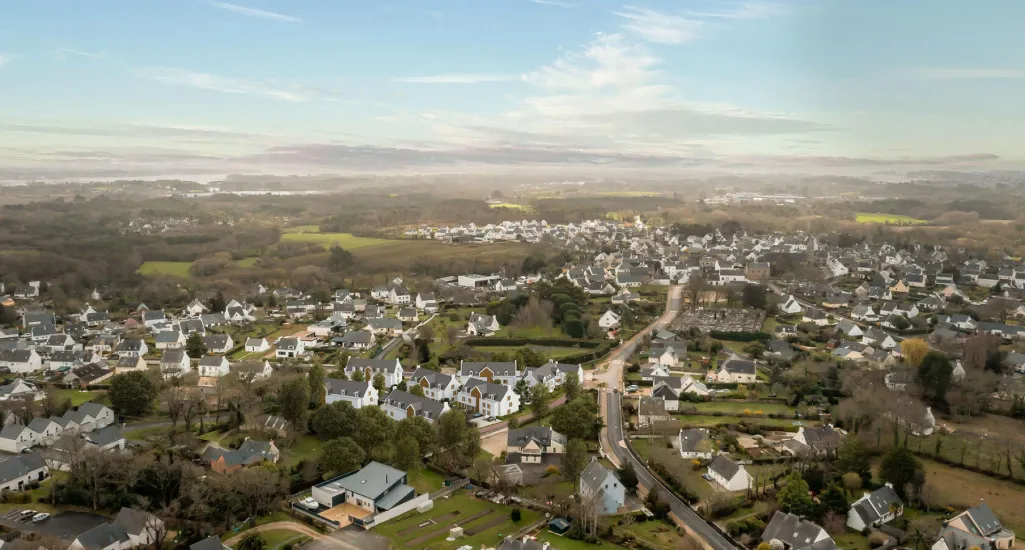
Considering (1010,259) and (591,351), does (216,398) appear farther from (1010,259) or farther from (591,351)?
(1010,259)

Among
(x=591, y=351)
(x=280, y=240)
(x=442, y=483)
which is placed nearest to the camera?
(x=442, y=483)

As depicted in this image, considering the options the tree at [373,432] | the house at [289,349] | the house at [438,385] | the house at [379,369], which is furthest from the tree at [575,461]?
the house at [289,349]

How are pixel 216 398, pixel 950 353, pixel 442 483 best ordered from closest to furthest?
pixel 442 483
pixel 216 398
pixel 950 353

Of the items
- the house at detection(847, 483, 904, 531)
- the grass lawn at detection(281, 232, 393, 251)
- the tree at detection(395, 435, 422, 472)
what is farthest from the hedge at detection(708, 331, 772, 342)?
the grass lawn at detection(281, 232, 393, 251)

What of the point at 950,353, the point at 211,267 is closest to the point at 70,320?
the point at 211,267

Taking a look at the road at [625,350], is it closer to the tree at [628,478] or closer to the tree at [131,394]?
the tree at [628,478]

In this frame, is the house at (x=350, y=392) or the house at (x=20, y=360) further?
the house at (x=20, y=360)
